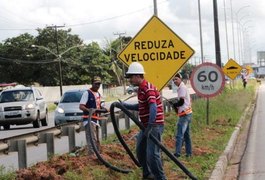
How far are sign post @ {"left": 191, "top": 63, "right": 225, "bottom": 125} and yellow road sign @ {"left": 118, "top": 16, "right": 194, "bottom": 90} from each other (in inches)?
262

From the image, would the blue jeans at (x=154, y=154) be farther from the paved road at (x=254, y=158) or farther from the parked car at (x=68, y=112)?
the parked car at (x=68, y=112)

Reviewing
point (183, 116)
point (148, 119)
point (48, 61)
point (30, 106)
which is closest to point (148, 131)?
point (148, 119)

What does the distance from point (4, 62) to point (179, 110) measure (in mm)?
84241

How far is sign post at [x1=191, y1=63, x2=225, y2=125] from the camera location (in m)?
Answer: 17.0

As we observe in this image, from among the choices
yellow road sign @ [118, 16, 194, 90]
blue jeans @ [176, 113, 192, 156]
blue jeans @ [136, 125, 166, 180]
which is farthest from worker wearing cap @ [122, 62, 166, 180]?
blue jeans @ [176, 113, 192, 156]

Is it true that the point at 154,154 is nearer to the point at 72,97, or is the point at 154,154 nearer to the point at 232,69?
the point at 72,97

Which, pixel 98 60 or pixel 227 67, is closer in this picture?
pixel 227 67

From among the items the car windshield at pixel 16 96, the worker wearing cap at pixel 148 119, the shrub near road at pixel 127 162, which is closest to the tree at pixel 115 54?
the car windshield at pixel 16 96

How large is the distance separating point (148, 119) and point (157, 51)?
8.31 feet

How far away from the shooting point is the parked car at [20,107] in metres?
24.7

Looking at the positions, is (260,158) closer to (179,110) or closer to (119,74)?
(179,110)

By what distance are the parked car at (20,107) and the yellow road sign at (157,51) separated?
48.5 feet

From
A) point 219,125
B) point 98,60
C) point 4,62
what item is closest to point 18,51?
point 4,62

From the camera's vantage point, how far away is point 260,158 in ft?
43.3
